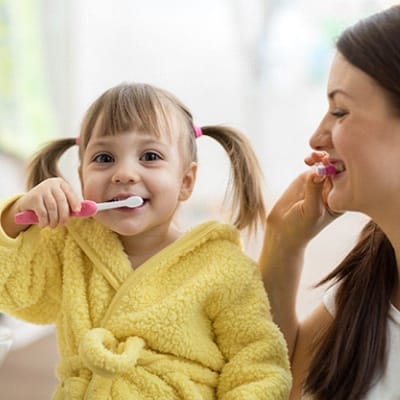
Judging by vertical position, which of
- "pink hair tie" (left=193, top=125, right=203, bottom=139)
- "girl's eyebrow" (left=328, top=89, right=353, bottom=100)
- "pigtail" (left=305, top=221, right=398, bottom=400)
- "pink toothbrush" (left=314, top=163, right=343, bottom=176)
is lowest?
"pigtail" (left=305, top=221, right=398, bottom=400)

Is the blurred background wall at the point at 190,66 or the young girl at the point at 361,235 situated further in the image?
the blurred background wall at the point at 190,66

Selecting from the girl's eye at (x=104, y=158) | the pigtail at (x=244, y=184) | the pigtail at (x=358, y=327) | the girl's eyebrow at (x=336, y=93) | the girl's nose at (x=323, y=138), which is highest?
the girl's eyebrow at (x=336, y=93)

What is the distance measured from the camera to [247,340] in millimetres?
905

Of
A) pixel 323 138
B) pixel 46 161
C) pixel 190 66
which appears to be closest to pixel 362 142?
pixel 323 138

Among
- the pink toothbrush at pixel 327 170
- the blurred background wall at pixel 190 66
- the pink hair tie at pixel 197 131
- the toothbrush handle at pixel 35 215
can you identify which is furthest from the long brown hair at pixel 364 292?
the blurred background wall at pixel 190 66

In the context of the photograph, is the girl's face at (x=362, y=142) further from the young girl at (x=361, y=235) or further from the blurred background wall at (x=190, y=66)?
the blurred background wall at (x=190, y=66)

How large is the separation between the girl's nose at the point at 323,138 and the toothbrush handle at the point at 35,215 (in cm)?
29

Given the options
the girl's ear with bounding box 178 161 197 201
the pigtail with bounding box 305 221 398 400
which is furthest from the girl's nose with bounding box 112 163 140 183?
the pigtail with bounding box 305 221 398 400

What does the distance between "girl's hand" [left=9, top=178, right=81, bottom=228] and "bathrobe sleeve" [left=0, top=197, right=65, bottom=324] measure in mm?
49

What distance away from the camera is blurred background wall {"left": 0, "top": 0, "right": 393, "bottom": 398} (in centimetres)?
203

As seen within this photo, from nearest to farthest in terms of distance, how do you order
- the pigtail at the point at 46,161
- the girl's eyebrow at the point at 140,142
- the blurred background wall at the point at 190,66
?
the girl's eyebrow at the point at 140,142 → the pigtail at the point at 46,161 → the blurred background wall at the point at 190,66

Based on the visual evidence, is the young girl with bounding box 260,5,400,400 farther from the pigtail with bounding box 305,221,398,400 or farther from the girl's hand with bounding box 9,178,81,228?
the girl's hand with bounding box 9,178,81,228

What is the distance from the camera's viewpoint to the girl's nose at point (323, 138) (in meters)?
0.91

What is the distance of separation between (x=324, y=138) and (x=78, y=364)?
1.36 ft
